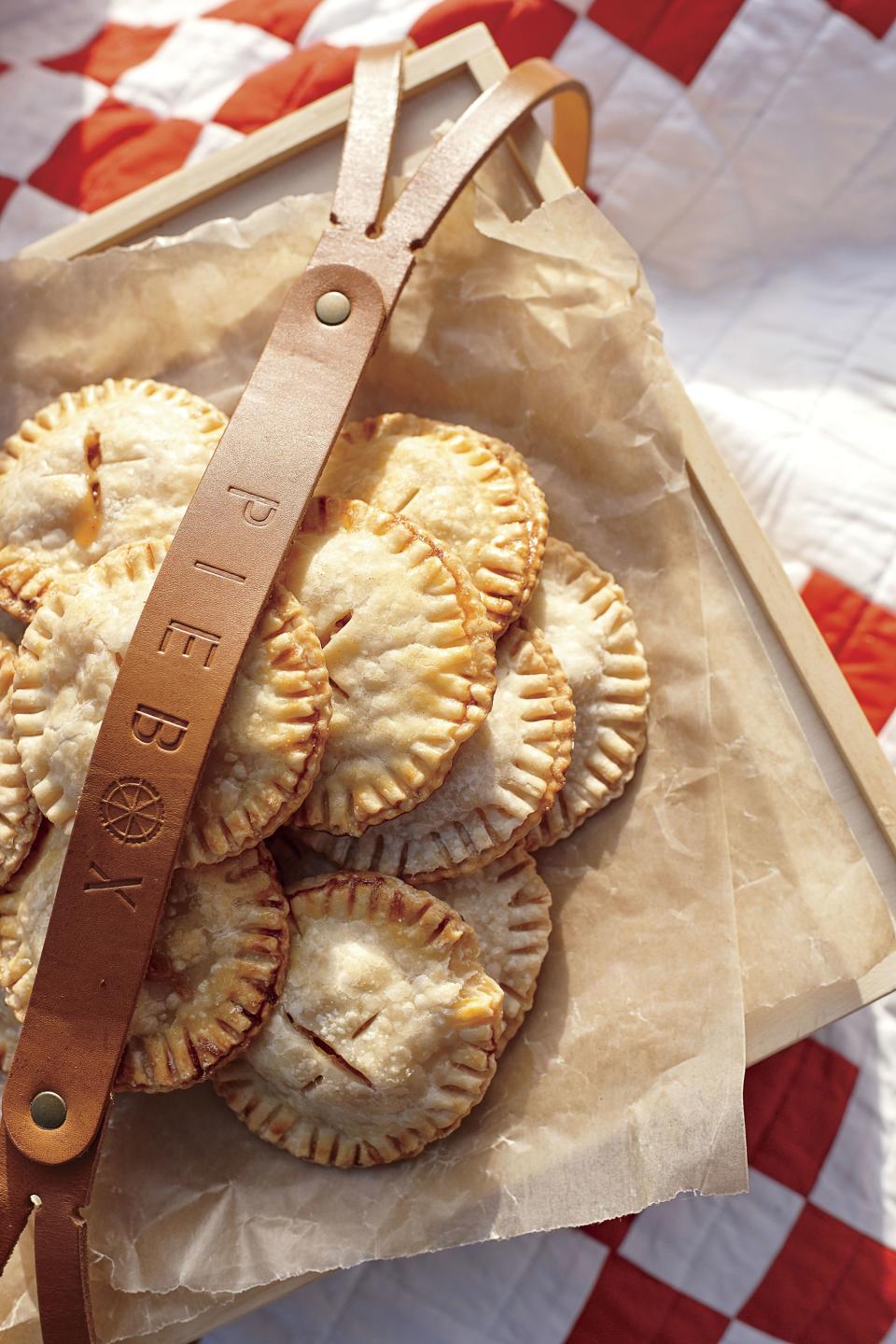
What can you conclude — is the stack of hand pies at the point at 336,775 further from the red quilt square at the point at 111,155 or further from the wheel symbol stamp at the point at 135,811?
the red quilt square at the point at 111,155

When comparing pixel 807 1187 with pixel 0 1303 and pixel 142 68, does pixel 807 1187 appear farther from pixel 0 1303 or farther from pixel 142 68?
pixel 142 68

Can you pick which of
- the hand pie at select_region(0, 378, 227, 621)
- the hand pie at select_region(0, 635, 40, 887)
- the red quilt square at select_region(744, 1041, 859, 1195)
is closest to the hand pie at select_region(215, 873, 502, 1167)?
the hand pie at select_region(0, 635, 40, 887)

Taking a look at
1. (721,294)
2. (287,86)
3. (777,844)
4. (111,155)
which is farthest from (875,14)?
(777,844)

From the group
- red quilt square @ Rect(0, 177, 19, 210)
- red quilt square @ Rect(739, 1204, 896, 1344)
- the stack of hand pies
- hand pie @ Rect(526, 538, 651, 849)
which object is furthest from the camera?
red quilt square @ Rect(0, 177, 19, 210)

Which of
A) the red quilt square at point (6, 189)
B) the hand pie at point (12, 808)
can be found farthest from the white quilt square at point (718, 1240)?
the red quilt square at point (6, 189)

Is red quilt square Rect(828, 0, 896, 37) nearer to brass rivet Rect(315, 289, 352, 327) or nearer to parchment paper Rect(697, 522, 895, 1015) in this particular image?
parchment paper Rect(697, 522, 895, 1015)

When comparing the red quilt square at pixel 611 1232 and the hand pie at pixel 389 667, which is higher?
the hand pie at pixel 389 667

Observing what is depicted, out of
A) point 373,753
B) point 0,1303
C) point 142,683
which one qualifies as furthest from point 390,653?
point 0,1303

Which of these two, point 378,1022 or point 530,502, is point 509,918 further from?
point 530,502
